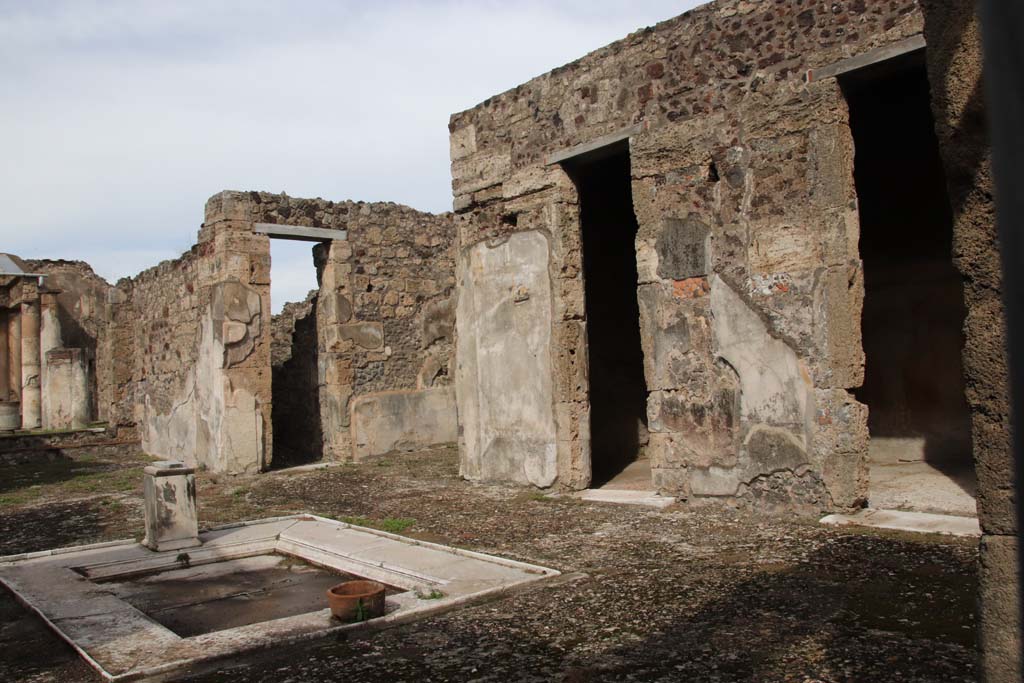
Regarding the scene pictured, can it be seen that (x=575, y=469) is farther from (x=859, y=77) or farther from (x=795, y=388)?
(x=859, y=77)

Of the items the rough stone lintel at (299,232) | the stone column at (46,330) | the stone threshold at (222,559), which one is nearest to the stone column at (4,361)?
the stone column at (46,330)

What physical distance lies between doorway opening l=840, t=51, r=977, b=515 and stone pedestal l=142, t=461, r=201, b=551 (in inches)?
211

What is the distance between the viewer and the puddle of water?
4.25m

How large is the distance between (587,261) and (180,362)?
5.52 m

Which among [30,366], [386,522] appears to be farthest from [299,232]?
[30,366]

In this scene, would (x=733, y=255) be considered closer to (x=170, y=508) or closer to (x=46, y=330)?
(x=170, y=508)

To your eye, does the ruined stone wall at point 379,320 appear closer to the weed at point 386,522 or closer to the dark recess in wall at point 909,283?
the weed at point 386,522

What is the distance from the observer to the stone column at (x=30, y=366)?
20.2 meters

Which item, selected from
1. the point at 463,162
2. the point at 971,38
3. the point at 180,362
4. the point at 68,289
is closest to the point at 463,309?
the point at 463,162

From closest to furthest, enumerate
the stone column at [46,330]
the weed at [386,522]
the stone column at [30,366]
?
the weed at [386,522] < the stone column at [30,366] < the stone column at [46,330]

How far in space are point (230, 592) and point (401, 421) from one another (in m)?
6.38

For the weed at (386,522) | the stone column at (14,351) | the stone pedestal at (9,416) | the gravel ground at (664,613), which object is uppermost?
the stone column at (14,351)

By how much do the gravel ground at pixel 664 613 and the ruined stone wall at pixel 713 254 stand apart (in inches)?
23.4

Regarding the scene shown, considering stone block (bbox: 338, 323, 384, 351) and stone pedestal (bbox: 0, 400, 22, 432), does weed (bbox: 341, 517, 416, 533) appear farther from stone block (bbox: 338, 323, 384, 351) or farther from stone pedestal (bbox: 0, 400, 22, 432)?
stone pedestal (bbox: 0, 400, 22, 432)
